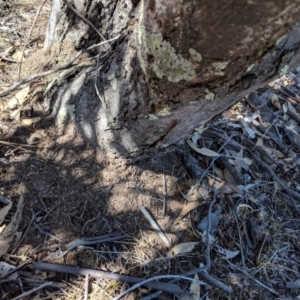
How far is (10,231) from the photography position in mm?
1595

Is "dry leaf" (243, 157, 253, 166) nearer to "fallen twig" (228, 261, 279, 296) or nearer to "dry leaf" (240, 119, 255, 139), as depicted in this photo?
"dry leaf" (240, 119, 255, 139)

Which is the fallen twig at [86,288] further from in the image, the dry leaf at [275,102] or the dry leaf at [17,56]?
the dry leaf at [275,102]

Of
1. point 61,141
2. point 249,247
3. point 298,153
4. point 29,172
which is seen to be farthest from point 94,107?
point 298,153

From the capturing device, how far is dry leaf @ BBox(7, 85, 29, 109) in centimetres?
184

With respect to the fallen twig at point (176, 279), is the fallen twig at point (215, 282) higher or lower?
lower

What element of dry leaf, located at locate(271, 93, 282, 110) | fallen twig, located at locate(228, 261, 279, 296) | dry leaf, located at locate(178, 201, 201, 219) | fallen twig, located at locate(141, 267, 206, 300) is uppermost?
dry leaf, located at locate(271, 93, 282, 110)

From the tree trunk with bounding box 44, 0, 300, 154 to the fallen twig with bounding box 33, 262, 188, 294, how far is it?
18.7 inches

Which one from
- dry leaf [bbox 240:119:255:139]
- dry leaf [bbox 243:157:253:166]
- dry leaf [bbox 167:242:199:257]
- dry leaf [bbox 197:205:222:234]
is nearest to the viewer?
dry leaf [bbox 167:242:199:257]

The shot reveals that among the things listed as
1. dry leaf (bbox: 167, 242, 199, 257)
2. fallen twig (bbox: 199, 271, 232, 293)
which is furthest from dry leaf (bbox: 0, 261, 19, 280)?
fallen twig (bbox: 199, 271, 232, 293)

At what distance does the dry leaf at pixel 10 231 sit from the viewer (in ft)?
5.13

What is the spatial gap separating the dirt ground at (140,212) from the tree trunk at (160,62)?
0.13m

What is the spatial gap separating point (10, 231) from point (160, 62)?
0.91 m

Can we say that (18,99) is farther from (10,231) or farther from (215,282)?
(215,282)


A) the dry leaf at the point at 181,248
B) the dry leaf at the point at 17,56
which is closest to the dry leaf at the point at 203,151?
the dry leaf at the point at 181,248
